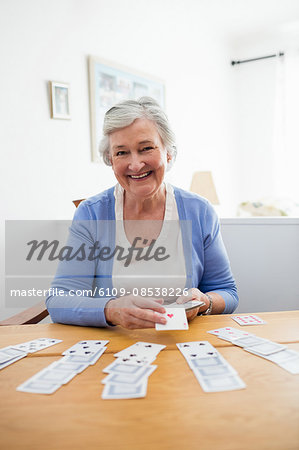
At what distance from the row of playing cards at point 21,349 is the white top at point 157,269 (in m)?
0.48

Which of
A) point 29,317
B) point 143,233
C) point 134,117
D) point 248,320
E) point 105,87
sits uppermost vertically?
point 105,87

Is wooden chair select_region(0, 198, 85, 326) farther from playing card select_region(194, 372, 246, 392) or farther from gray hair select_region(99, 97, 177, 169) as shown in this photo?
playing card select_region(194, 372, 246, 392)

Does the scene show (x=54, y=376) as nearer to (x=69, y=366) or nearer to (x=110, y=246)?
(x=69, y=366)

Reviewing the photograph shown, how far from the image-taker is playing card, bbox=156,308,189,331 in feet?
3.46

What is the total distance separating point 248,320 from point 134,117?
0.79 meters

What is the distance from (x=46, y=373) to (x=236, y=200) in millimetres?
5035

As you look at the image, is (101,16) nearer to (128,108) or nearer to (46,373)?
(128,108)

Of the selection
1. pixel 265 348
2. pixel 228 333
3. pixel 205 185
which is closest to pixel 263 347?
pixel 265 348

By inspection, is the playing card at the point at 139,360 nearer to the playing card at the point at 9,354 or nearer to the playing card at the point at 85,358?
the playing card at the point at 85,358

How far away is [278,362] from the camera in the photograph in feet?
2.88

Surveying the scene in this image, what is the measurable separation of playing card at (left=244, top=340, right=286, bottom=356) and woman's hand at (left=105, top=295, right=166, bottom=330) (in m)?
0.24

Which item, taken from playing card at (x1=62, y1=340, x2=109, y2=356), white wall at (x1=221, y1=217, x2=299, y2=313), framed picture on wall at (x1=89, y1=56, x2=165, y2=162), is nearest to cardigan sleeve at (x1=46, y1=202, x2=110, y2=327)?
playing card at (x1=62, y1=340, x2=109, y2=356)

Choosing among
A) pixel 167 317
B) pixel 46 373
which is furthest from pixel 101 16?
pixel 46 373

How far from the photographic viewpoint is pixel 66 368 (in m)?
0.87
